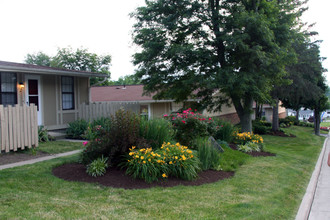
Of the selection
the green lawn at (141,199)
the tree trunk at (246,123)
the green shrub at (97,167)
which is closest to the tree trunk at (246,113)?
the tree trunk at (246,123)

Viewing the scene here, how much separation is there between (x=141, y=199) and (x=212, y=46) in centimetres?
1190

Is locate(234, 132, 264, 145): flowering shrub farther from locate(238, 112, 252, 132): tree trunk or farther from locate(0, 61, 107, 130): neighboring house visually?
locate(0, 61, 107, 130): neighboring house

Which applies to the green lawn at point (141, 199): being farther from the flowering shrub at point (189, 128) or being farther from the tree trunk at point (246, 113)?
the tree trunk at point (246, 113)

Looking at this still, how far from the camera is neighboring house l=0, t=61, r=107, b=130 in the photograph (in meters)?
12.2

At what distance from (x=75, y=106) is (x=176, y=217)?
38.5 feet

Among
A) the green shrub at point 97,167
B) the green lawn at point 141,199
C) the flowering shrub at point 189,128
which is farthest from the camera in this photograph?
the flowering shrub at point 189,128

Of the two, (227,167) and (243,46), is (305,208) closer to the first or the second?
(227,167)

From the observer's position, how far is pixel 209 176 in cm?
709

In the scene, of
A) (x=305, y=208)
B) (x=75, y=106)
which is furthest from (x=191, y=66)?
(x=305, y=208)

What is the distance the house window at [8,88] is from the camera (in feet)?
39.4

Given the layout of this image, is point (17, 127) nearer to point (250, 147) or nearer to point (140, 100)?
point (250, 147)

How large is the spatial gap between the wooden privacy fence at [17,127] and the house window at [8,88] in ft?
11.9

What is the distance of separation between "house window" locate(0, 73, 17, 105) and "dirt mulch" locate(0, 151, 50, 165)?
13.6 feet

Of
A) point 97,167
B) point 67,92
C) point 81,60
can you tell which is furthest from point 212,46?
point 81,60
